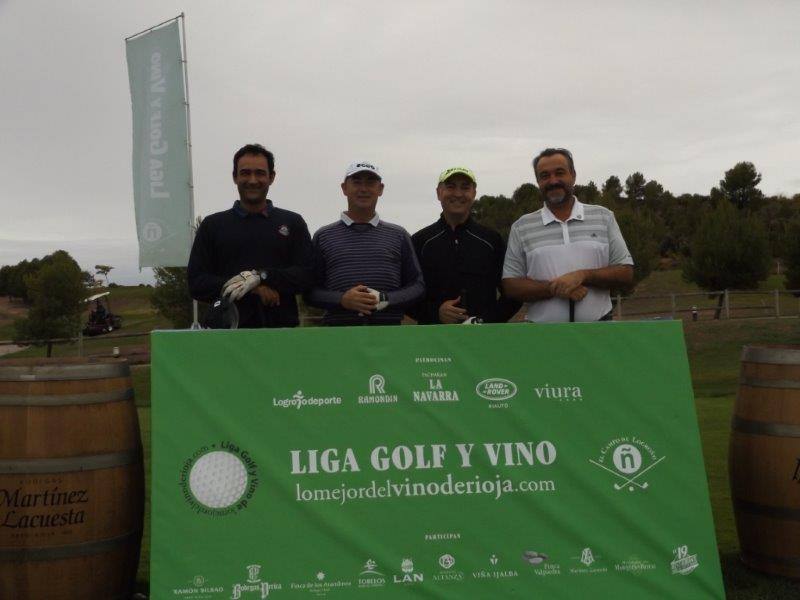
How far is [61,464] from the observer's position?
332 centimetres

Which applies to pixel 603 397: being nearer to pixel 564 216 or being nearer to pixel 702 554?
pixel 702 554

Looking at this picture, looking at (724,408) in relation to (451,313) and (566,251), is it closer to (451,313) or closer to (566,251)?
(566,251)

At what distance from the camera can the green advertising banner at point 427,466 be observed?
3.17 m

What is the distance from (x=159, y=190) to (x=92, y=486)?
504 inches

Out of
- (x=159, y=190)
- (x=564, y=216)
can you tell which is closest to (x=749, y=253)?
(x=159, y=190)

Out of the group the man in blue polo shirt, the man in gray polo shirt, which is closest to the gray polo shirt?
the man in gray polo shirt

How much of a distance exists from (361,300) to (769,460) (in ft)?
6.70

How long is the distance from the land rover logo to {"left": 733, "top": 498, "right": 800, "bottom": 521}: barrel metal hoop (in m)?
1.39

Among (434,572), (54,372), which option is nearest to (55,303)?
(54,372)

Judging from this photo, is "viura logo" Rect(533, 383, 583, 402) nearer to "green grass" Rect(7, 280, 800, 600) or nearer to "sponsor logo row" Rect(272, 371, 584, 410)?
"sponsor logo row" Rect(272, 371, 584, 410)

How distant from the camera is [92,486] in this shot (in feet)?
11.0

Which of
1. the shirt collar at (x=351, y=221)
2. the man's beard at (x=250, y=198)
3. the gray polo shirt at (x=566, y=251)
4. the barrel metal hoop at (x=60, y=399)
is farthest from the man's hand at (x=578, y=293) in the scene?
the barrel metal hoop at (x=60, y=399)

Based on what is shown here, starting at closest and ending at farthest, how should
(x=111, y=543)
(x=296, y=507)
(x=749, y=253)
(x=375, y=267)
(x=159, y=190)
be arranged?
(x=296, y=507) → (x=111, y=543) → (x=375, y=267) → (x=159, y=190) → (x=749, y=253)

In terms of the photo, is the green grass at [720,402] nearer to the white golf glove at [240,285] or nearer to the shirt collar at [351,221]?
the white golf glove at [240,285]
